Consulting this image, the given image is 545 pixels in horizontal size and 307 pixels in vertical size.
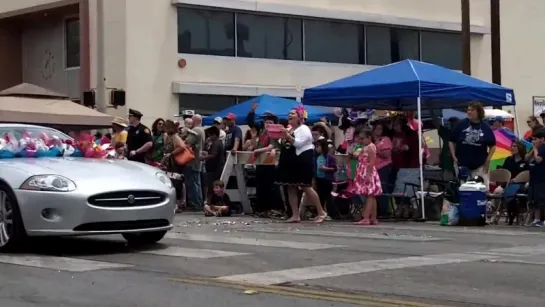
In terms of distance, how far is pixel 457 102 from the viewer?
655 inches

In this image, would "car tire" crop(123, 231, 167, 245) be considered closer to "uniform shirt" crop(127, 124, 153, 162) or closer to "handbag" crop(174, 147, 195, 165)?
"handbag" crop(174, 147, 195, 165)

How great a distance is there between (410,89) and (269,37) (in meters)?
14.3

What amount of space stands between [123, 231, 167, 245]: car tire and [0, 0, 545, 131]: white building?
14.9 m

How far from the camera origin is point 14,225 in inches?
392

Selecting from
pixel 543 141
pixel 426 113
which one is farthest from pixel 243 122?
pixel 543 141

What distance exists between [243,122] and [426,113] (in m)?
4.22

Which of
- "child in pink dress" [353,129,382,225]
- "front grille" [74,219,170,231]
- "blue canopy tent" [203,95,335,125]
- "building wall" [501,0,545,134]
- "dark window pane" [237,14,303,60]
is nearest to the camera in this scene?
"front grille" [74,219,170,231]

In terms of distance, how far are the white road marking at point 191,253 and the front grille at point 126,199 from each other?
54 cm

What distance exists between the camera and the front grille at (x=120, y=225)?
9927mm

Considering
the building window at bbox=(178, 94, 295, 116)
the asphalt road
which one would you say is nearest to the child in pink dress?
the asphalt road

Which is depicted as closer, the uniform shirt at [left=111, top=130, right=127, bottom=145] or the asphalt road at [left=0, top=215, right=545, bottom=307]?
A: the asphalt road at [left=0, top=215, right=545, bottom=307]

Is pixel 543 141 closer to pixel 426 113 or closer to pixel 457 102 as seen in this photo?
pixel 457 102

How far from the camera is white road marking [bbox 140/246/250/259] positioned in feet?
32.9

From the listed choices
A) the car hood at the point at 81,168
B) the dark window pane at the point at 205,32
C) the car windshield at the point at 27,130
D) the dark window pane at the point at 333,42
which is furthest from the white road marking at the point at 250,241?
the dark window pane at the point at 333,42
